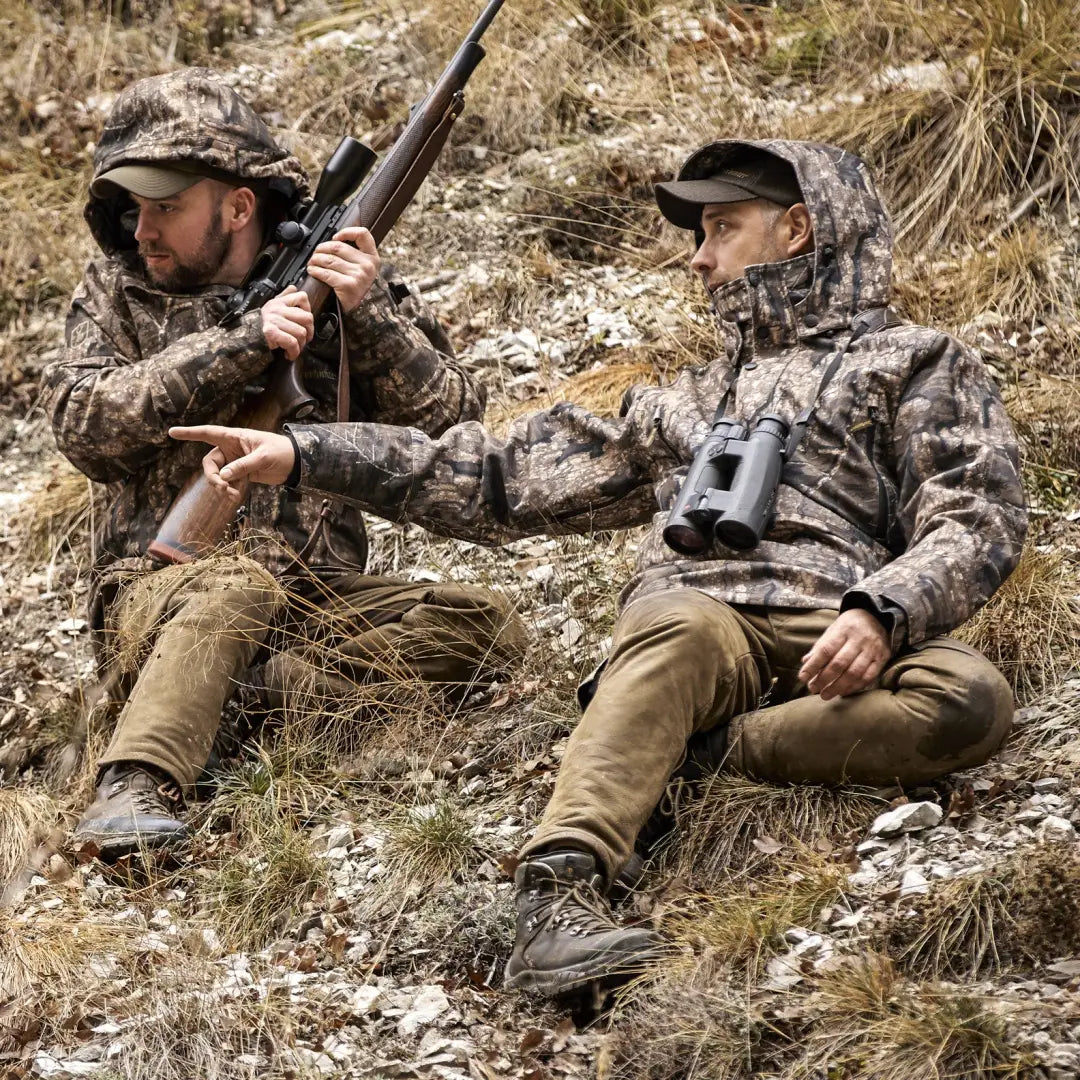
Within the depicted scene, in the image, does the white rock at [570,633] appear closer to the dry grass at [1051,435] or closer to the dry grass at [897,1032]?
the dry grass at [1051,435]

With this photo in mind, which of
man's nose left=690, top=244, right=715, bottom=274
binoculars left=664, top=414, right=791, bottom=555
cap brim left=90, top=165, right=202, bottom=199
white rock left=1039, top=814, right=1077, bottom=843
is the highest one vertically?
man's nose left=690, top=244, right=715, bottom=274

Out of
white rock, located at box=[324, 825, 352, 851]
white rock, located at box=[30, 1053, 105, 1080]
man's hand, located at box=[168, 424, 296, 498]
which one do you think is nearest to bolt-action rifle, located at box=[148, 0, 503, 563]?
man's hand, located at box=[168, 424, 296, 498]

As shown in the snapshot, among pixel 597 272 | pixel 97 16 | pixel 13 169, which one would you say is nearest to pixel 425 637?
pixel 597 272

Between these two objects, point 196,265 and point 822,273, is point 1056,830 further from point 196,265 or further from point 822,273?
point 196,265

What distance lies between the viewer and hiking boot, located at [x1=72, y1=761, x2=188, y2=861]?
4.49 m

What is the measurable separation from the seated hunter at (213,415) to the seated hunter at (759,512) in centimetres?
61

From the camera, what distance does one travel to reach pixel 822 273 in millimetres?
4543

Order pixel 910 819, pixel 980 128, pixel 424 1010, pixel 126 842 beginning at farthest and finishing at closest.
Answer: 1. pixel 980 128
2. pixel 126 842
3. pixel 910 819
4. pixel 424 1010

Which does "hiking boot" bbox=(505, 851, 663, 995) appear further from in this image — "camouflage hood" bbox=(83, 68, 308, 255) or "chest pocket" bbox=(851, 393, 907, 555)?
"camouflage hood" bbox=(83, 68, 308, 255)

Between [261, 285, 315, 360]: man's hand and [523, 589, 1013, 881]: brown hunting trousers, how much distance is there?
167cm

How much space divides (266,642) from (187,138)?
5.75ft

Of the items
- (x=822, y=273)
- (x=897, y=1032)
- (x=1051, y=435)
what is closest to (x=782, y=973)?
(x=897, y=1032)

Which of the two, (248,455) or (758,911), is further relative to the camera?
(248,455)

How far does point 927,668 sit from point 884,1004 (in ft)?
3.45
